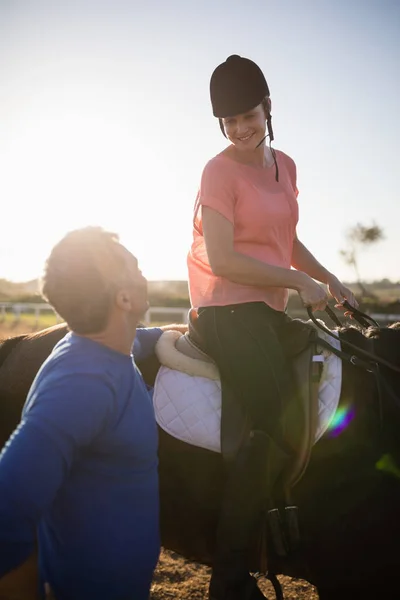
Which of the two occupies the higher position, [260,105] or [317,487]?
[260,105]

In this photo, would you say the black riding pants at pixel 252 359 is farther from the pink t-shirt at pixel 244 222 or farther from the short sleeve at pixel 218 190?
the short sleeve at pixel 218 190

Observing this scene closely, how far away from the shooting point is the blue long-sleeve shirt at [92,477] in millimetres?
1359

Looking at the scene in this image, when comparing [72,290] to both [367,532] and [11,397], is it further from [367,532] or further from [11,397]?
[367,532]

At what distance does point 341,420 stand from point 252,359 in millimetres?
577

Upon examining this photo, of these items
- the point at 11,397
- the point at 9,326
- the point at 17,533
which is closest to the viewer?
the point at 17,533

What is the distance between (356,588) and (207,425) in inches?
41.4

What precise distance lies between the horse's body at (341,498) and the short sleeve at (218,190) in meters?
0.95

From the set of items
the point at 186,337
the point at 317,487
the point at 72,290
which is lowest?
the point at 317,487

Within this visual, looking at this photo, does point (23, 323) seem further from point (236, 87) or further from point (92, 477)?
point (92, 477)

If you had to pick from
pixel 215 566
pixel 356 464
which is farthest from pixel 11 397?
pixel 356 464

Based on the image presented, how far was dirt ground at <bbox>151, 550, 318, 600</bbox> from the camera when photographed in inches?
140

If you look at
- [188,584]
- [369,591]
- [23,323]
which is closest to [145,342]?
[369,591]

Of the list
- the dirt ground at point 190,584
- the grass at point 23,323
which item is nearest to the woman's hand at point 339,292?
the dirt ground at point 190,584

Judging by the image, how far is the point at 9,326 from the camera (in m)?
18.5
